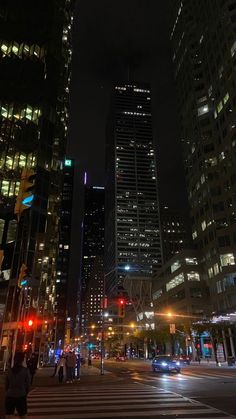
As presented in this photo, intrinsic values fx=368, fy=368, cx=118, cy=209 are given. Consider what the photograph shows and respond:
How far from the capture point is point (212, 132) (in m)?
90.6

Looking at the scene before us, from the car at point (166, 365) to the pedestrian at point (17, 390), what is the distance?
2743cm

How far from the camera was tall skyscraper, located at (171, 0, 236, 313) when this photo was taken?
258 ft

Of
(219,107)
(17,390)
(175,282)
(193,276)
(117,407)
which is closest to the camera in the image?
(17,390)

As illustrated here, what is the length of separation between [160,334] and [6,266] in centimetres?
4194

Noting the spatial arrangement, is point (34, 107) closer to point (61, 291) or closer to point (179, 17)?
point (179, 17)

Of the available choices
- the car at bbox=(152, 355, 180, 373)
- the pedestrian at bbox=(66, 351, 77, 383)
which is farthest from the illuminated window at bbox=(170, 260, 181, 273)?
the pedestrian at bbox=(66, 351, 77, 383)

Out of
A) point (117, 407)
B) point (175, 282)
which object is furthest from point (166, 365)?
point (175, 282)

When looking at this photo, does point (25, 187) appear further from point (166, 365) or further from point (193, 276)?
point (193, 276)

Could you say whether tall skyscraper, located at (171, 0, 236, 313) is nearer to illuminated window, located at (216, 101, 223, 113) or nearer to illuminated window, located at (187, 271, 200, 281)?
illuminated window, located at (216, 101, 223, 113)

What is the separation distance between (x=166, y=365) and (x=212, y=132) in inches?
2725

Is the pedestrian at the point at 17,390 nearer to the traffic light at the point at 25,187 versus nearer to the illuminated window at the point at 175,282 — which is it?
the traffic light at the point at 25,187

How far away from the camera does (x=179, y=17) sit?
116312mm

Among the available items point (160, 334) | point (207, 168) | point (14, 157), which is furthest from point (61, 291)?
point (14, 157)

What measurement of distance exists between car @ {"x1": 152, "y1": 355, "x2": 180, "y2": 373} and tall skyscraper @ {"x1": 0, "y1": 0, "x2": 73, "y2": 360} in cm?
2387
